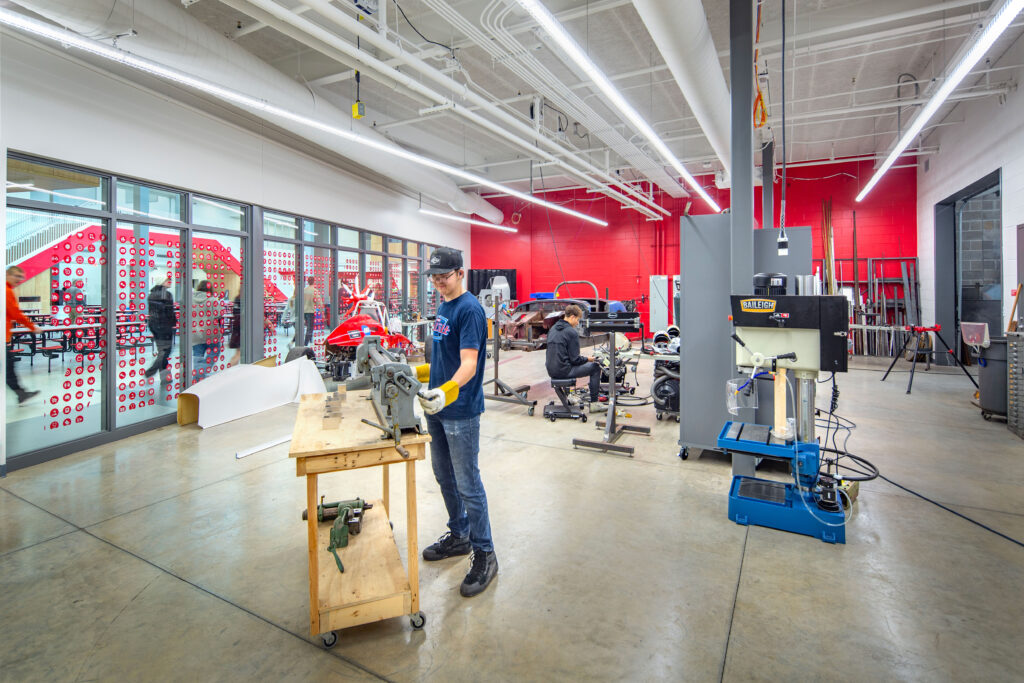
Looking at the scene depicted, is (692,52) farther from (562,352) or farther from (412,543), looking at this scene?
(412,543)

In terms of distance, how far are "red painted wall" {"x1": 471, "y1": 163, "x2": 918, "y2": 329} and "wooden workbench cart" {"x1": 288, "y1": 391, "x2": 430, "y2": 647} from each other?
964 cm

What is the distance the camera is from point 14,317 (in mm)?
3889

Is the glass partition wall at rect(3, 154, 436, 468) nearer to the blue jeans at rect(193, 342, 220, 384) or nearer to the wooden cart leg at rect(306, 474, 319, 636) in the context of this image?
the blue jeans at rect(193, 342, 220, 384)

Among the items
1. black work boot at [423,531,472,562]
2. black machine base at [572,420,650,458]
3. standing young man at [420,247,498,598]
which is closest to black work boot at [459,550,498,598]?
standing young man at [420,247,498,598]

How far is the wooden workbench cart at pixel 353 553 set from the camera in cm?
175

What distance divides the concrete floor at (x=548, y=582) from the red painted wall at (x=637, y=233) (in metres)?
7.86

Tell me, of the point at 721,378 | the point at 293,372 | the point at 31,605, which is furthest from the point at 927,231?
the point at 31,605

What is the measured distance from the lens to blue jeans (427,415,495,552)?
6.98ft

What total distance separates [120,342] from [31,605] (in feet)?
10.9

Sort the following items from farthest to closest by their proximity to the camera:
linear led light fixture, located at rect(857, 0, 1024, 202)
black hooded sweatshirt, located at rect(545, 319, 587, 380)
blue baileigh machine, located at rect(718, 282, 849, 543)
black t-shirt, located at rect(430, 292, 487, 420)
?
black hooded sweatshirt, located at rect(545, 319, 587, 380) < linear led light fixture, located at rect(857, 0, 1024, 202) < blue baileigh machine, located at rect(718, 282, 849, 543) < black t-shirt, located at rect(430, 292, 487, 420)

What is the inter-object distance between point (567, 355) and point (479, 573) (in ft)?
10.1

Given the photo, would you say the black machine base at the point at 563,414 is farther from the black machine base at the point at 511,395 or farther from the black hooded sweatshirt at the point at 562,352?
the black hooded sweatshirt at the point at 562,352

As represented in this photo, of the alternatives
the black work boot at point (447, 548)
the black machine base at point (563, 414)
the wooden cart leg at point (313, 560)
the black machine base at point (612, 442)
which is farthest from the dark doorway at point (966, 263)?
the wooden cart leg at point (313, 560)

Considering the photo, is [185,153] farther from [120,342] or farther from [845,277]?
[845,277]
